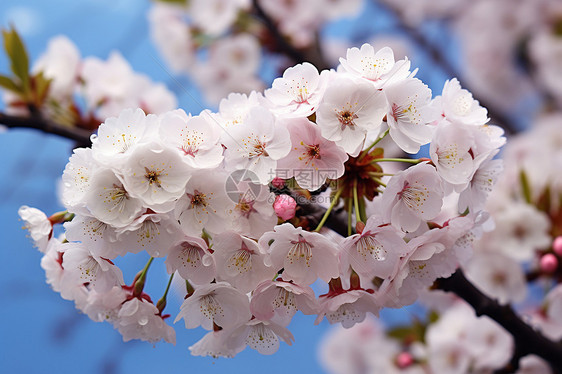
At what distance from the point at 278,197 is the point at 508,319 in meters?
0.60

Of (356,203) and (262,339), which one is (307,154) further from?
(262,339)

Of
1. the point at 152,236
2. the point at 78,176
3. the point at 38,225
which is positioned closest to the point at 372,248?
the point at 152,236

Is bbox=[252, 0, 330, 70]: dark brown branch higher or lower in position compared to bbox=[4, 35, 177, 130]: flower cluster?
higher

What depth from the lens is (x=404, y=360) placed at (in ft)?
6.01

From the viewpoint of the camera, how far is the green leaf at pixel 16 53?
4.26 feet

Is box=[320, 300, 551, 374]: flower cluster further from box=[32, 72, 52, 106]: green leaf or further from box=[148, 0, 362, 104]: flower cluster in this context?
box=[32, 72, 52, 106]: green leaf

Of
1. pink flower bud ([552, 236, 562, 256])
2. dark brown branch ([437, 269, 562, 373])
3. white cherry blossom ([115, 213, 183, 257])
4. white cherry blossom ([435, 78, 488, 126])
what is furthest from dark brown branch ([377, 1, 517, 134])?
white cherry blossom ([115, 213, 183, 257])

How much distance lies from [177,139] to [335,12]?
73.7 inches

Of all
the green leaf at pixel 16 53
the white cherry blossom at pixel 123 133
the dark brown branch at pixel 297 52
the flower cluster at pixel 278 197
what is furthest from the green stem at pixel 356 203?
the dark brown branch at pixel 297 52

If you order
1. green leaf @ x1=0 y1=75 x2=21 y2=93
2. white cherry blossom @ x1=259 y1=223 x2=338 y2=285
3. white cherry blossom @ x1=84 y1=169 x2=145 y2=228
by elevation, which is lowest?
green leaf @ x1=0 y1=75 x2=21 y2=93

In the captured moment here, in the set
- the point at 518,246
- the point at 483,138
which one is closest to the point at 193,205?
the point at 483,138

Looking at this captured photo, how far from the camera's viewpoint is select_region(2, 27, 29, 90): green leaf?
51.1 inches

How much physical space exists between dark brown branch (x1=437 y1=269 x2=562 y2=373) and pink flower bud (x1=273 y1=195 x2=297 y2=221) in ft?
1.19

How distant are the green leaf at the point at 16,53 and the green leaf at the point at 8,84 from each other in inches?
0.9
